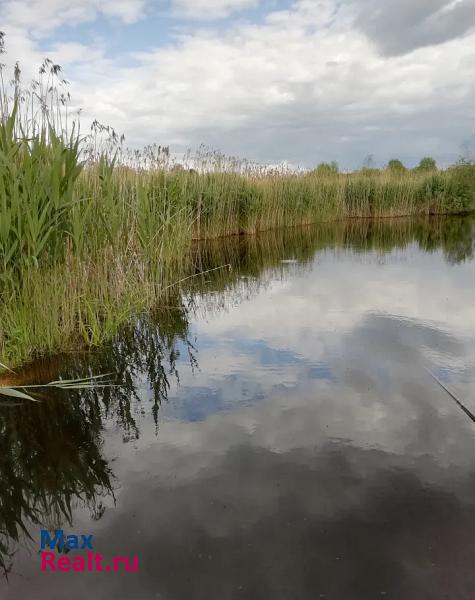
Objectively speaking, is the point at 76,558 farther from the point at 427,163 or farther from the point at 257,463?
the point at 427,163

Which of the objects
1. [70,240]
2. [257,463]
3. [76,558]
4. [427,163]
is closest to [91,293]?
[70,240]

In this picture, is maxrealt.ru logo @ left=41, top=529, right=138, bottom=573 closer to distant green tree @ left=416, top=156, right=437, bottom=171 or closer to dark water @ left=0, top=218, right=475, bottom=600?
dark water @ left=0, top=218, right=475, bottom=600

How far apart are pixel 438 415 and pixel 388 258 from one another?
7.02 meters

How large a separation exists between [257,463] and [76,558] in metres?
1.04

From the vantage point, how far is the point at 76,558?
6.69ft

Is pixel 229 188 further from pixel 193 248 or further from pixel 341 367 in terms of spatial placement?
pixel 341 367

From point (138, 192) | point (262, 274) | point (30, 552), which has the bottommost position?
point (30, 552)

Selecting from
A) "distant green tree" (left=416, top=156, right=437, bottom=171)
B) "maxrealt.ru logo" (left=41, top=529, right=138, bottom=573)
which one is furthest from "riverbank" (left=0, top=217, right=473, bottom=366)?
"distant green tree" (left=416, top=156, right=437, bottom=171)

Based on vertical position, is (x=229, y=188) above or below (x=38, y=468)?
above

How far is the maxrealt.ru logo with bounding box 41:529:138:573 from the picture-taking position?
1982 mm

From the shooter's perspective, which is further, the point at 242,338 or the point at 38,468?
the point at 242,338

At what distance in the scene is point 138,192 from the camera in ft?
19.7

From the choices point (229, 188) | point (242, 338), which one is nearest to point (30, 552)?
point (242, 338)

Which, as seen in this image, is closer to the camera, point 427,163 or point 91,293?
point 91,293
